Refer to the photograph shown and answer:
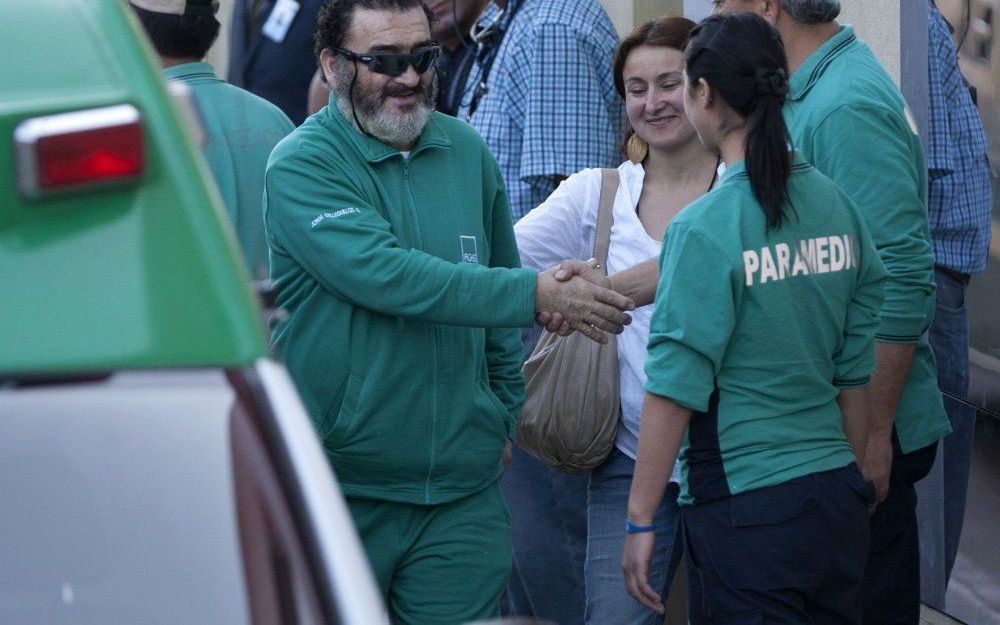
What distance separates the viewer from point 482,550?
386 cm

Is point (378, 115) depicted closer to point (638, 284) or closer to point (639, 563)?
point (638, 284)

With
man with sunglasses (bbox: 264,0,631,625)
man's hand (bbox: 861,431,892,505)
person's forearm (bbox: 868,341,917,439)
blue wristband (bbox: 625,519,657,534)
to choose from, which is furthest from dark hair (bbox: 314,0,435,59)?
man's hand (bbox: 861,431,892,505)

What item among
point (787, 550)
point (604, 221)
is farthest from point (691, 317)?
point (604, 221)

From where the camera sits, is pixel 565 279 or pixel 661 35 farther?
pixel 661 35

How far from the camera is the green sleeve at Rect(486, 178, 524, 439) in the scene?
161 inches

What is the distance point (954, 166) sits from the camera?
5.31 metres

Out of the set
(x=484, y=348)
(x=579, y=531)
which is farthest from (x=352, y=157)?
(x=579, y=531)

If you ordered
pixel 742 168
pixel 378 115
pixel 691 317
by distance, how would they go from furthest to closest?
pixel 378 115 → pixel 742 168 → pixel 691 317

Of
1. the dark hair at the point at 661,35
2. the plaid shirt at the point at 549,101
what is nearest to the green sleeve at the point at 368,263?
the dark hair at the point at 661,35

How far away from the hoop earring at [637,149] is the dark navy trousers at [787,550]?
136 centimetres

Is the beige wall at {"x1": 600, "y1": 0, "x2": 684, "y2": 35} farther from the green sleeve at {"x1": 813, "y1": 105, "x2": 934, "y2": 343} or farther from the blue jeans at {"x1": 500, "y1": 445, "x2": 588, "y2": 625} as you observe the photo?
the green sleeve at {"x1": 813, "y1": 105, "x2": 934, "y2": 343}

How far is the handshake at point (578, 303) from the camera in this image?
3781mm

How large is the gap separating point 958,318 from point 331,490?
406cm

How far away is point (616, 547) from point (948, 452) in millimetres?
1634
